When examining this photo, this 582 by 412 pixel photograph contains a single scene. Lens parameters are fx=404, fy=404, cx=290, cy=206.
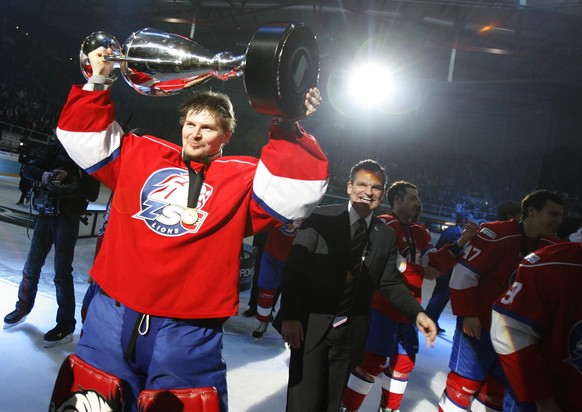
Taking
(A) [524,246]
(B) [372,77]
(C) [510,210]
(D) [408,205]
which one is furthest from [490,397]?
(B) [372,77]

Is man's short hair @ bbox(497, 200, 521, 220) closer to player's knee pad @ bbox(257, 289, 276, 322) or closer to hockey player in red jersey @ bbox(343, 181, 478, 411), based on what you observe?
hockey player in red jersey @ bbox(343, 181, 478, 411)

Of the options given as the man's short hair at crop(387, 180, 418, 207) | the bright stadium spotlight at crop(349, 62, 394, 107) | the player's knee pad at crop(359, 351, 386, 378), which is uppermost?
the bright stadium spotlight at crop(349, 62, 394, 107)

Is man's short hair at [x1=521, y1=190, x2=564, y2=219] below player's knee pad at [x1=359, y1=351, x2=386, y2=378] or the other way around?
the other way around

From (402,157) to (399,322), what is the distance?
14.0 m

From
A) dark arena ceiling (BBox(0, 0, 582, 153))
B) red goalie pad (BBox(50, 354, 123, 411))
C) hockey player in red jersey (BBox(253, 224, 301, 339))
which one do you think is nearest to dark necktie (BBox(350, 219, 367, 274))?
red goalie pad (BBox(50, 354, 123, 411))

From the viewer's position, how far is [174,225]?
4.11ft

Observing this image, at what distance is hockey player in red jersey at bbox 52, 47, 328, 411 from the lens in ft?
3.91

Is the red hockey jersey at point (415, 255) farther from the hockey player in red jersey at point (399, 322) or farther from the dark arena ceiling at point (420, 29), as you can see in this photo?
the dark arena ceiling at point (420, 29)

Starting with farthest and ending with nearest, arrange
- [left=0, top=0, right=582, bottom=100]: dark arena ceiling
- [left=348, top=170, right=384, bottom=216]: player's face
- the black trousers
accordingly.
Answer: [left=0, top=0, right=582, bottom=100]: dark arena ceiling < [left=348, top=170, right=384, bottom=216]: player's face < the black trousers

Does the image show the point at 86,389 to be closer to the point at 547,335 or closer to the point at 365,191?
the point at 547,335

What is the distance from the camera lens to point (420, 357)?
3984 mm

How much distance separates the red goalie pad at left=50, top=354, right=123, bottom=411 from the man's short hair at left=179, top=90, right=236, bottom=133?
0.85 meters

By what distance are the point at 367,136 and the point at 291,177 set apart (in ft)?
51.6

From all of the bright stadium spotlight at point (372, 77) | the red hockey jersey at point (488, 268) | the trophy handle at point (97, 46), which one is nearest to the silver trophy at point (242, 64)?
the trophy handle at point (97, 46)
